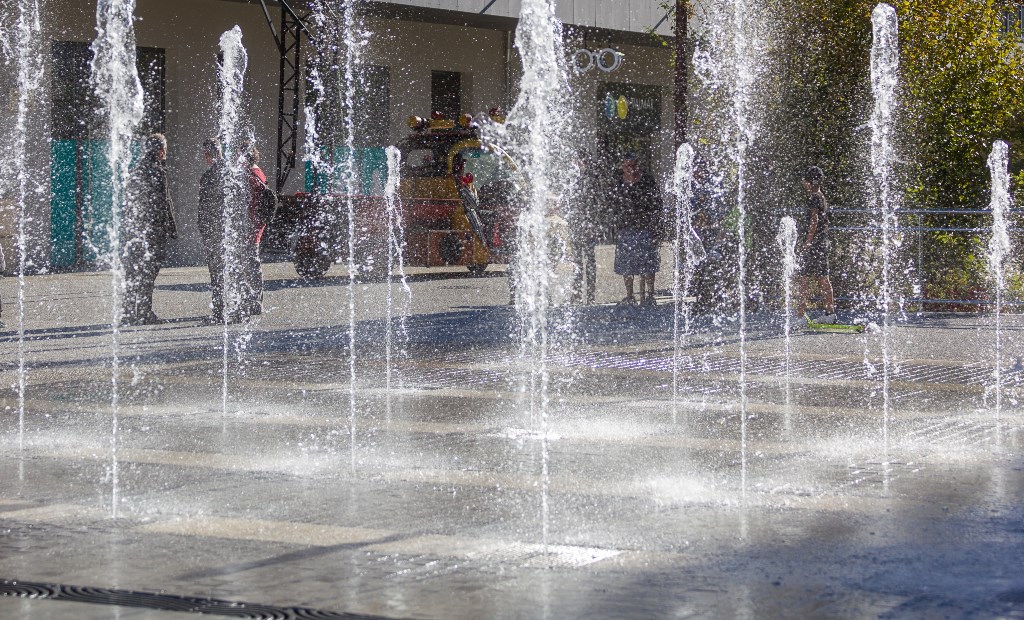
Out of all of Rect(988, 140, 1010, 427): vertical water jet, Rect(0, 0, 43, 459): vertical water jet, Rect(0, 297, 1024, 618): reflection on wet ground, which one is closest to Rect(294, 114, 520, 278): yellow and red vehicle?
Rect(0, 0, 43, 459): vertical water jet

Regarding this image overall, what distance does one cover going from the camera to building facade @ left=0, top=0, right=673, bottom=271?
2538cm

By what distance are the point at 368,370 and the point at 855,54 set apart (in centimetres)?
907

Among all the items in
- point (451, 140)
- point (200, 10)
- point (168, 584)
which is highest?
point (200, 10)

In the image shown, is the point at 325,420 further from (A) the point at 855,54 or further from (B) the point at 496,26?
(B) the point at 496,26

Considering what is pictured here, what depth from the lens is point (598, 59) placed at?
32656 mm

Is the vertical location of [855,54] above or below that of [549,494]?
above

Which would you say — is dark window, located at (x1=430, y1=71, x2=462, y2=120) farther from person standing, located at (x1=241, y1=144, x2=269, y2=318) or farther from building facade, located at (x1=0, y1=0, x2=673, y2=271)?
person standing, located at (x1=241, y1=144, x2=269, y2=318)

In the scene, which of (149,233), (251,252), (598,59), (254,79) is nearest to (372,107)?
(254,79)

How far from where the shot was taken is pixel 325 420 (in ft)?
29.2

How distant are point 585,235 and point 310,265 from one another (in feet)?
15.1

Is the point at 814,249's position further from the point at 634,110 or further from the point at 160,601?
the point at 634,110

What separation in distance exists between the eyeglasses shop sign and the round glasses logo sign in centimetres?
139

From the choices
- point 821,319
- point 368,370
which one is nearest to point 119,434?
point 368,370

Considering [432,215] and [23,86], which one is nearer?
[432,215]
